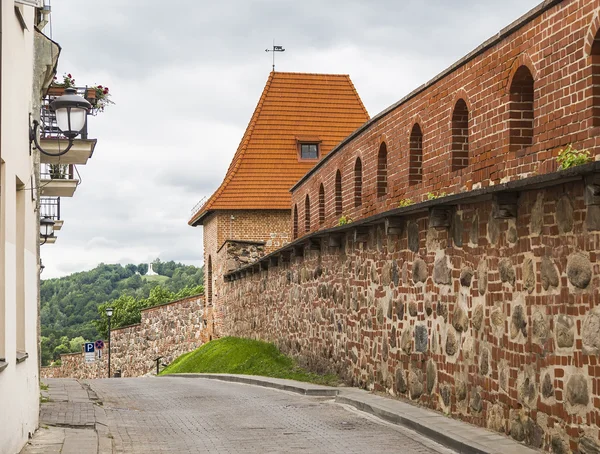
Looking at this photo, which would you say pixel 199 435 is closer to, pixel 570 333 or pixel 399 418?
pixel 399 418

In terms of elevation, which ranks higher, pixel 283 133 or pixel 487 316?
pixel 283 133

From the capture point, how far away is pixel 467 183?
479 inches

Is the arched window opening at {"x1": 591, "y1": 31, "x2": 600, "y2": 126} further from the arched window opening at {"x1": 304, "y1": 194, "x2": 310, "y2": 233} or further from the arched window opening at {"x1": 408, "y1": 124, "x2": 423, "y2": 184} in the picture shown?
the arched window opening at {"x1": 304, "y1": 194, "x2": 310, "y2": 233}

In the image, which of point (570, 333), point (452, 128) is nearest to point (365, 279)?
point (452, 128)

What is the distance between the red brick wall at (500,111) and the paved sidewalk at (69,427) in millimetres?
5442

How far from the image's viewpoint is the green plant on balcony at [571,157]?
8.83 meters

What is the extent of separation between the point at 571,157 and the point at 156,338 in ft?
122

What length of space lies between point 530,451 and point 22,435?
15.9 feet

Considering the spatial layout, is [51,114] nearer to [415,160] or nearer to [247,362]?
[415,160]

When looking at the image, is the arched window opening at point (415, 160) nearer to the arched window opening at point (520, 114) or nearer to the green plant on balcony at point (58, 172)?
the arched window opening at point (520, 114)

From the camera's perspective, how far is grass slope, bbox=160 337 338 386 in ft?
65.5

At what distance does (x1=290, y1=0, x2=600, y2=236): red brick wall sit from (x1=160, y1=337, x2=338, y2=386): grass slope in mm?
4687

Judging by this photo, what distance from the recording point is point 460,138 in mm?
12914

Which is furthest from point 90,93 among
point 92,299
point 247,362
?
point 92,299
